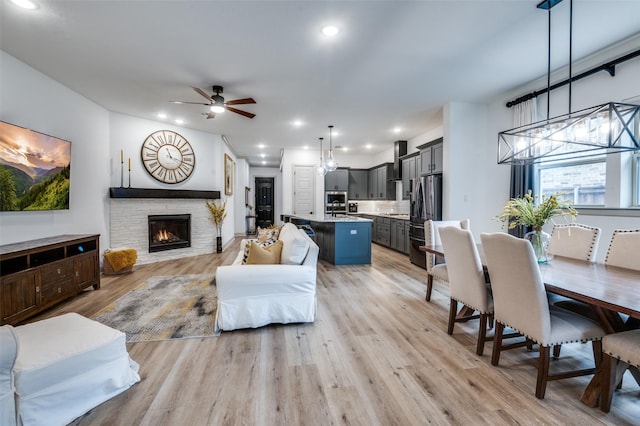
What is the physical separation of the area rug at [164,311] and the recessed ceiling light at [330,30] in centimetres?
310

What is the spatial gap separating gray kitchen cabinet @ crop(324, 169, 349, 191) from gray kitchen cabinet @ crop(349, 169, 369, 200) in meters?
0.21

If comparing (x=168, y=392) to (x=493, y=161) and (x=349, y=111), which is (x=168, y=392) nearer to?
(x=349, y=111)

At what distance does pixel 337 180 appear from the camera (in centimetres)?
894

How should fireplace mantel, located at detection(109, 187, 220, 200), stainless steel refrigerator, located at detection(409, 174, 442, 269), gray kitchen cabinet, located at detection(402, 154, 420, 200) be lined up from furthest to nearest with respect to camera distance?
gray kitchen cabinet, located at detection(402, 154, 420, 200), fireplace mantel, located at detection(109, 187, 220, 200), stainless steel refrigerator, located at detection(409, 174, 442, 269)

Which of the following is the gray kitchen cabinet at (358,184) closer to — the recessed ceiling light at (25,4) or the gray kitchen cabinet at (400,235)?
the gray kitchen cabinet at (400,235)

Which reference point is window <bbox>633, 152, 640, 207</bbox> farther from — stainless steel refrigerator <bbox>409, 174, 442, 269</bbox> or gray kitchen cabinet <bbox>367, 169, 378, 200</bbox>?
gray kitchen cabinet <bbox>367, 169, 378, 200</bbox>

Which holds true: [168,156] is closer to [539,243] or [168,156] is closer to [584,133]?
[539,243]

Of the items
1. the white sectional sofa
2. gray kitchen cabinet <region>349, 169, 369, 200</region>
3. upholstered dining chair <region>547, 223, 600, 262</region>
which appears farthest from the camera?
gray kitchen cabinet <region>349, 169, 369, 200</region>

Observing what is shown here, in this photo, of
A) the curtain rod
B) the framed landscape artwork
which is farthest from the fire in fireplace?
the curtain rod

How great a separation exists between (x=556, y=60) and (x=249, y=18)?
3.52 m

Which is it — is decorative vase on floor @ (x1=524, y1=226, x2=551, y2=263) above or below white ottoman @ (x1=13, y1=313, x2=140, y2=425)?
above

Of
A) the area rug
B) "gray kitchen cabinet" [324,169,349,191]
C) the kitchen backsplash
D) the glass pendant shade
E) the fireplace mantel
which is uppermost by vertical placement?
"gray kitchen cabinet" [324,169,349,191]

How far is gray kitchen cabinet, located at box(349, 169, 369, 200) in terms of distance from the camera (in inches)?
360

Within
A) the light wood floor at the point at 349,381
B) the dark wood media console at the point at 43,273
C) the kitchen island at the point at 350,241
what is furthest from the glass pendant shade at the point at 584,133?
the dark wood media console at the point at 43,273
